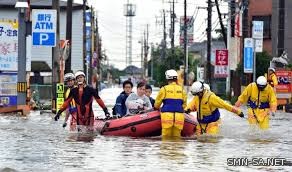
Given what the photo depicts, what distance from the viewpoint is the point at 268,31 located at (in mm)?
59625

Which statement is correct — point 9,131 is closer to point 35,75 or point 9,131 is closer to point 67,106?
point 67,106

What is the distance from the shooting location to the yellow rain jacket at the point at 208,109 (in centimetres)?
1672

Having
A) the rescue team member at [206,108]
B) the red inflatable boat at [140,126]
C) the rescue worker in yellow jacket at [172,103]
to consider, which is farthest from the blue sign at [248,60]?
the rescue worker in yellow jacket at [172,103]

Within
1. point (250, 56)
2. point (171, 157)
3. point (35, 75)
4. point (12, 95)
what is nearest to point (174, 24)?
point (35, 75)

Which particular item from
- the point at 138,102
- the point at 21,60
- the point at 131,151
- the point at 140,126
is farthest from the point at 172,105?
the point at 21,60

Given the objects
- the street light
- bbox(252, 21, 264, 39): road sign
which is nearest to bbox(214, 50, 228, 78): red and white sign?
bbox(252, 21, 264, 39): road sign

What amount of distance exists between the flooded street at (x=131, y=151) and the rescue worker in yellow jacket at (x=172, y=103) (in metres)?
0.42

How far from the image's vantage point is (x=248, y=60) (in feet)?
134

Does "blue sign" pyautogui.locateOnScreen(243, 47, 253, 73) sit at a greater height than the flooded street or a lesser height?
greater

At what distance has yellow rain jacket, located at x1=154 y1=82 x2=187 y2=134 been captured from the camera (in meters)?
16.9

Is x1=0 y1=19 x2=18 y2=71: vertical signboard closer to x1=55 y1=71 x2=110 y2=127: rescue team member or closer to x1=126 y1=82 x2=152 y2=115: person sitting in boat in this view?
x1=55 y1=71 x2=110 y2=127: rescue team member

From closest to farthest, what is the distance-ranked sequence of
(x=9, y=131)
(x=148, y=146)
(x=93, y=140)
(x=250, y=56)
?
1. (x=148, y=146)
2. (x=93, y=140)
3. (x=9, y=131)
4. (x=250, y=56)

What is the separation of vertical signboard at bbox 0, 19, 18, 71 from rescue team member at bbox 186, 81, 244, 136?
14673 millimetres

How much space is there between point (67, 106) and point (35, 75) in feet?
157
